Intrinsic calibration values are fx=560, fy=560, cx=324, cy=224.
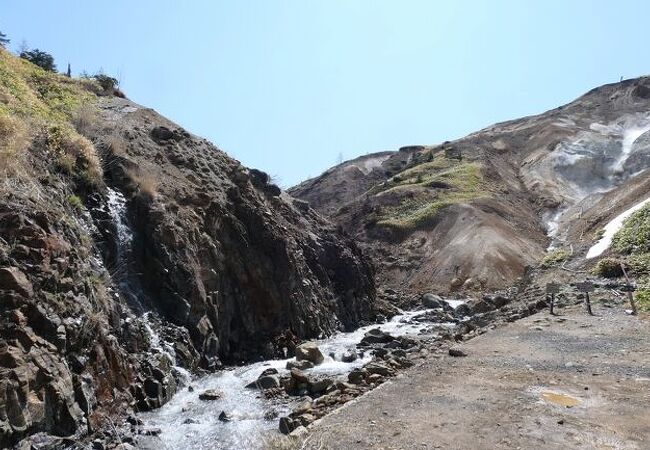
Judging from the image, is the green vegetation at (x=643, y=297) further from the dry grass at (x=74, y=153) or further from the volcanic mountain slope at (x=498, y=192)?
the dry grass at (x=74, y=153)

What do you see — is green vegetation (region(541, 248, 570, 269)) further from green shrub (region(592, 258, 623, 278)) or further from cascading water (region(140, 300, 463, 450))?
cascading water (region(140, 300, 463, 450))

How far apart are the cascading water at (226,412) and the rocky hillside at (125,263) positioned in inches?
25.8

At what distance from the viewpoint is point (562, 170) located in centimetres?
7031

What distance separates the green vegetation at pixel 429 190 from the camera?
2146 inches

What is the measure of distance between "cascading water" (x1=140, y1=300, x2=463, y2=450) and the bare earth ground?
2214 mm

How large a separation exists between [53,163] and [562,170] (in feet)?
219

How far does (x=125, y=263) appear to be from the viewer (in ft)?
52.9

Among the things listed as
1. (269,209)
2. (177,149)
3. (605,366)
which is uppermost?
(177,149)

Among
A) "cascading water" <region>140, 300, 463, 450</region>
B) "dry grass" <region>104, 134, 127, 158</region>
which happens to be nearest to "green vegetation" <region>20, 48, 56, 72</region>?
"dry grass" <region>104, 134, 127, 158</region>

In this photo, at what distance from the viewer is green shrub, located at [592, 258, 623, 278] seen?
92.7 feet

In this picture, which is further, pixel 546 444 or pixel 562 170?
pixel 562 170

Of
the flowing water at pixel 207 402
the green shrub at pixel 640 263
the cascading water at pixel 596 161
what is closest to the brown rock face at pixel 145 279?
the flowing water at pixel 207 402

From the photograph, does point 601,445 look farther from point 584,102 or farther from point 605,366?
point 584,102

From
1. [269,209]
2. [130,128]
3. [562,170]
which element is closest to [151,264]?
[130,128]
